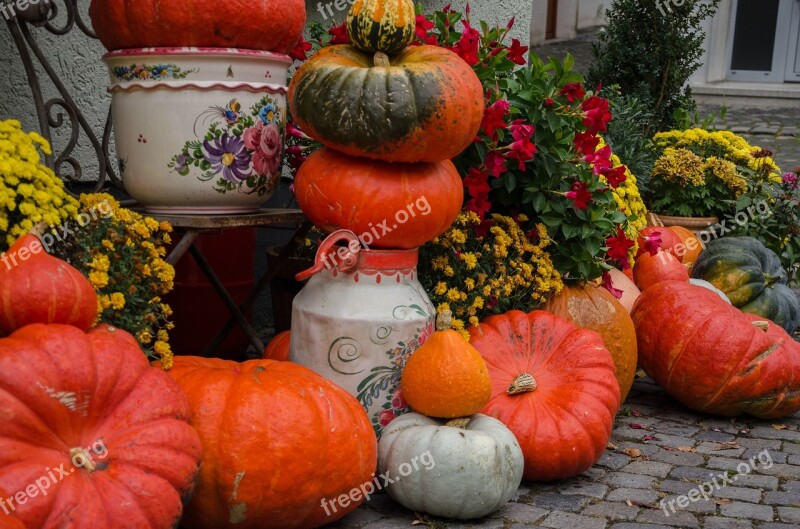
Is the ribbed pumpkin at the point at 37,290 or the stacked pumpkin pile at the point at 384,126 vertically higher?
the stacked pumpkin pile at the point at 384,126

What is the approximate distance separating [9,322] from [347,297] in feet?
3.90

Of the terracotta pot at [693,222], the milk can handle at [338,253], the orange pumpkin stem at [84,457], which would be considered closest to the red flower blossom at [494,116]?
the milk can handle at [338,253]

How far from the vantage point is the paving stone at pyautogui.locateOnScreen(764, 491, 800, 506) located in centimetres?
320

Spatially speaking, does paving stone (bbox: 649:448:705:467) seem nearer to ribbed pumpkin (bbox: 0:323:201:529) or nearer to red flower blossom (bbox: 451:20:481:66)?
red flower blossom (bbox: 451:20:481:66)

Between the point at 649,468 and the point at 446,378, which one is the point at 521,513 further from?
the point at 649,468

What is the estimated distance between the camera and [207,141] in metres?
3.20

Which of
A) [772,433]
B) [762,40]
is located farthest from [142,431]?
[762,40]

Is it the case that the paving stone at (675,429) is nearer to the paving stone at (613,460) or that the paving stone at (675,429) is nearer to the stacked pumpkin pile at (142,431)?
the paving stone at (613,460)

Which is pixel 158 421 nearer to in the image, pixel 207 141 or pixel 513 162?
pixel 207 141

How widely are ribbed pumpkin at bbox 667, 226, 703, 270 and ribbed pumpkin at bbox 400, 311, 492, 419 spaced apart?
3.01m

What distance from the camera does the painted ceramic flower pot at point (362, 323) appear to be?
3211 mm

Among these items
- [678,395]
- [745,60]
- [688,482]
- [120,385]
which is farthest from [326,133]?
[745,60]

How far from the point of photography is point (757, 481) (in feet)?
11.2

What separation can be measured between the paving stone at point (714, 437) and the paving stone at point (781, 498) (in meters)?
0.58
